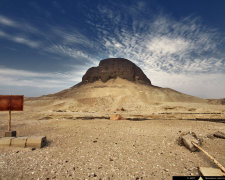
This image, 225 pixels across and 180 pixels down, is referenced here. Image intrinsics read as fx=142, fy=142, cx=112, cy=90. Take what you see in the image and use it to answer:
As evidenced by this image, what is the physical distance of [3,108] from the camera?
7.17 meters

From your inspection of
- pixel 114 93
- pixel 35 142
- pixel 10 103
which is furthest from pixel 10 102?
pixel 114 93

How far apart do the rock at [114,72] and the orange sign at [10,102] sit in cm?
5812

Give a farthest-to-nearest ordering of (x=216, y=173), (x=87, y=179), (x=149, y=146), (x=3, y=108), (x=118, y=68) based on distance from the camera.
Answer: (x=118, y=68), (x=3, y=108), (x=149, y=146), (x=87, y=179), (x=216, y=173)

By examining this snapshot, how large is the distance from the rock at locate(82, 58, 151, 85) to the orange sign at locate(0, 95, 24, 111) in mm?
58122

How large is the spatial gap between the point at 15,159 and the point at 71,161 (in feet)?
6.02

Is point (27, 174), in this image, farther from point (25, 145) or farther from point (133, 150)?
point (133, 150)

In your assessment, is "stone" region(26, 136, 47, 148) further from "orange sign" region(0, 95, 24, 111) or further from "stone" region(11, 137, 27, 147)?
"orange sign" region(0, 95, 24, 111)

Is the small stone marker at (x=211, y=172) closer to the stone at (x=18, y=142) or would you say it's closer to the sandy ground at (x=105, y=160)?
the sandy ground at (x=105, y=160)

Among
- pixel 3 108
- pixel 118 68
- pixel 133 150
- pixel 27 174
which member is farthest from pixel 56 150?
pixel 118 68

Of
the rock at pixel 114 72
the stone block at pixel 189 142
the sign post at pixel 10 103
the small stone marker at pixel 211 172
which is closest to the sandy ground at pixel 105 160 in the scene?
the stone block at pixel 189 142

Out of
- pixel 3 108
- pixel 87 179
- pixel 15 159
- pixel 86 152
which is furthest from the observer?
pixel 3 108

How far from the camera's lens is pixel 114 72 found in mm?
67688

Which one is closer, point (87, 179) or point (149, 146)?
point (87, 179)

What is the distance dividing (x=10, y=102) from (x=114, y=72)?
61.5 m
